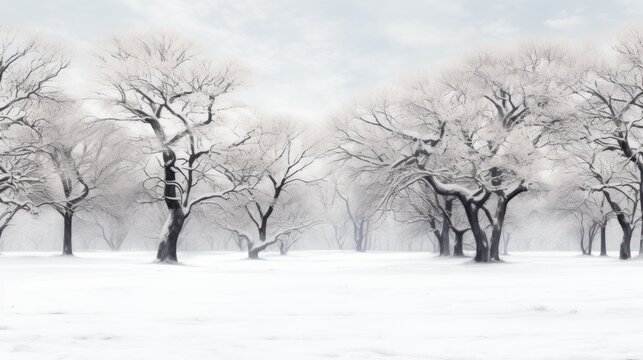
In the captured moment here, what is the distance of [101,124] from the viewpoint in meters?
36.1

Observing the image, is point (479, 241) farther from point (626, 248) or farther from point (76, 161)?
point (76, 161)

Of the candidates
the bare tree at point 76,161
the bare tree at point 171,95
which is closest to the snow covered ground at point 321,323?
the bare tree at point 171,95

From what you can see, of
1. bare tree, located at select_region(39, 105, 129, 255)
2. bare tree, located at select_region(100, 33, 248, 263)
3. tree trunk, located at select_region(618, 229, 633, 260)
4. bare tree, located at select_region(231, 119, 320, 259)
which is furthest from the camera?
bare tree, located at select_region(231, 119, 320, 259)

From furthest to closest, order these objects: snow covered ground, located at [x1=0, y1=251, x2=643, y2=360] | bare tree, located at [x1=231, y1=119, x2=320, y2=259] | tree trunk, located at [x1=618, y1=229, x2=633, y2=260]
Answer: bare tree, located at [x1=231, y1=119, x2=320, y2=259] < tree trunk, located at [x1=618, y1=229, x2=633, y2=260] < snow covered ground, located at [x1=0, y1=251, x2=643, y2=360]

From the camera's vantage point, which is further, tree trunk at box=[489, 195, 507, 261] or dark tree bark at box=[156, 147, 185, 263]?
tree trunk at box=[489, 195, 507, 261]

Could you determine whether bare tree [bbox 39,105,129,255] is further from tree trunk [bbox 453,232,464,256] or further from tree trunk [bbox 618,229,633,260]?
tree trunk [bbox 618,229,633,260]

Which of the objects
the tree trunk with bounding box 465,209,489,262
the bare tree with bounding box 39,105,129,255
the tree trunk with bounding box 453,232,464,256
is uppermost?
the bare tree with bounding box 39,105,129,255

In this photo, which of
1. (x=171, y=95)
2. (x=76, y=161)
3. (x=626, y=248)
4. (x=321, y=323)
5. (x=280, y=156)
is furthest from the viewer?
(x=280, y=156)

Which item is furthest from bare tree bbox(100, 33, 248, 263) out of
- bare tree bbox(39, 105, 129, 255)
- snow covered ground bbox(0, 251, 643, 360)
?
snow covered ground bbox(0, 251, 643, 360)

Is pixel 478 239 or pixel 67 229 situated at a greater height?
pixel 478 239

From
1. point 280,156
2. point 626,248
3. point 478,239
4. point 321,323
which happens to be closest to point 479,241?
point 478,239

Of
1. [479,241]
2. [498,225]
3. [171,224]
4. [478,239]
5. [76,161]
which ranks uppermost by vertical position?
[76,161]

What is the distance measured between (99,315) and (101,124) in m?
28.6

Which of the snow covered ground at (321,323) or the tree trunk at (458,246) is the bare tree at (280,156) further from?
the snow covered ground at (321,323)
